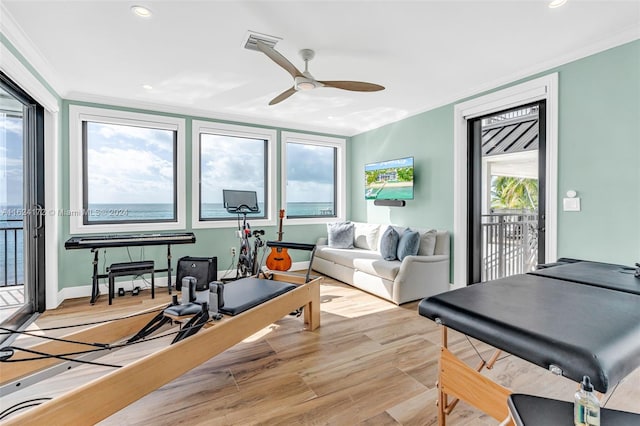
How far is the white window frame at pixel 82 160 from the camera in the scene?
3.79 m

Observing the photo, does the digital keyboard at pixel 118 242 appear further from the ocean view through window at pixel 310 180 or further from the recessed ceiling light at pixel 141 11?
the recessed ceiling light at pixel 141 11

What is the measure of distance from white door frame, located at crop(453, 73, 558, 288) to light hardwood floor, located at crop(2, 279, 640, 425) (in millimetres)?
1242

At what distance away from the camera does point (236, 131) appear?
4754 millimetres

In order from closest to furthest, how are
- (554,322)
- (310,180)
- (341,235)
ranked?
(554,322), (341,235), (310,180)

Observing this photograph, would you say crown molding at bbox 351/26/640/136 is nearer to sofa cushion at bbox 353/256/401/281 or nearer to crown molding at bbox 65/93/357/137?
crown molding at bbox 65/93/357/137

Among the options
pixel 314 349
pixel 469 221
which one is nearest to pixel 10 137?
pixel 314 349

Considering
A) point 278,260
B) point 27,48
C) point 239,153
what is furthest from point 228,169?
point 27,48

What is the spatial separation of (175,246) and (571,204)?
4.62m

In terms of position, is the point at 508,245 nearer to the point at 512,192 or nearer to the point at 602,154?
the point at 602,154

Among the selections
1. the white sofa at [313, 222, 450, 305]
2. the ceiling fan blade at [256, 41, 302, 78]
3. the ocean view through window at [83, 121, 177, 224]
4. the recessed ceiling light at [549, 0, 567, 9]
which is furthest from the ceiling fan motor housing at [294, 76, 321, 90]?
the ocean view through window at [83, 121, 177, 224]

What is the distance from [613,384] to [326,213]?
5041 millimetres

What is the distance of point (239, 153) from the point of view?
5.00m

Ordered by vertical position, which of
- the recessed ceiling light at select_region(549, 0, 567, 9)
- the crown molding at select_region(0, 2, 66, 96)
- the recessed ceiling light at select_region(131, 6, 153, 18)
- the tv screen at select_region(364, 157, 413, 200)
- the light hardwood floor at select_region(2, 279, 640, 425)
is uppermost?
the recessed ceiling light at select_region(131, 6, 153, 18)

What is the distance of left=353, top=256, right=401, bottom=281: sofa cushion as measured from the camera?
3.59 metres
